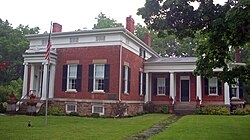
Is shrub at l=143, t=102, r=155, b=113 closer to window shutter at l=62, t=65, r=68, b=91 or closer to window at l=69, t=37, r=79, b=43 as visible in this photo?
window shutter at l=62, t=65, r=68, b=91

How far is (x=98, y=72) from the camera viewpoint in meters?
20.8

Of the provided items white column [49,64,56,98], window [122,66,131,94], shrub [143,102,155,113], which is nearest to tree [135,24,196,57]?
shrub [143,102,155,113]

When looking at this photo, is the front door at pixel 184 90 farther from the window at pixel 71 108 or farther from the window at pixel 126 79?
the window at pixel 71 108

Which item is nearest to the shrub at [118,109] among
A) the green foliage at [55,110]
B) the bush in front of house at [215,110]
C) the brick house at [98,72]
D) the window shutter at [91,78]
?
the brick house at [98,72]

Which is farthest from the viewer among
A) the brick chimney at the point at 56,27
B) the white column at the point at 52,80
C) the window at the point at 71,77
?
the brick chimney at the point at 56,27

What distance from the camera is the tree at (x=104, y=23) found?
142 ft

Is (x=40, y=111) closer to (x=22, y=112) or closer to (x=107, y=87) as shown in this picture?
(x=22, y=112)

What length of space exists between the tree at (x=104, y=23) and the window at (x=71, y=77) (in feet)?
72.0

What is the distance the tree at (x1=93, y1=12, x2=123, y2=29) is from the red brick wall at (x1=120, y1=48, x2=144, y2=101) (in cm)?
1923

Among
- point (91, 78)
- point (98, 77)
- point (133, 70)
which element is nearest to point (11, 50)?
point (91, 78)

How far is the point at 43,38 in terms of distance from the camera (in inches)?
910

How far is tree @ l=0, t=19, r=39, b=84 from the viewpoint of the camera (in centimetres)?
3397

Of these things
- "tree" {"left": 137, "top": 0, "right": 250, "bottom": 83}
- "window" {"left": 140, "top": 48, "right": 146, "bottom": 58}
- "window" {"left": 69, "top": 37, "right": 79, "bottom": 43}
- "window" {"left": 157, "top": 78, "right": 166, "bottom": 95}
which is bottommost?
"window" {"left": 157, "top": 78, "right": 166, "bottom": 95}

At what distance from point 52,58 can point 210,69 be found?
13536 millimetres
